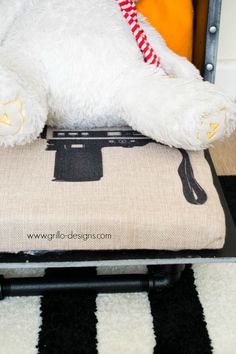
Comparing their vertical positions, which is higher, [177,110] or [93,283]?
[177,110]

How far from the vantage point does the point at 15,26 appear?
3.06 ft

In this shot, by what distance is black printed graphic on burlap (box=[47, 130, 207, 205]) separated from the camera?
2.55ft

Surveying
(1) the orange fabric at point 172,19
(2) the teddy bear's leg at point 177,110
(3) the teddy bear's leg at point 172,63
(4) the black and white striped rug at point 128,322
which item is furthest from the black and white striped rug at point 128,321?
(1) the orange fabric at point 172,19

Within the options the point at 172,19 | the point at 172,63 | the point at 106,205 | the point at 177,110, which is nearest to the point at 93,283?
the point at 106,205

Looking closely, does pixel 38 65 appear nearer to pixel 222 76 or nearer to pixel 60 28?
pixel 60 28

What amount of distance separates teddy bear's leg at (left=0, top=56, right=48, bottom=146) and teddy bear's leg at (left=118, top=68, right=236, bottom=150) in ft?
0.51

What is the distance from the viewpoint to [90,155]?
831 millimetres

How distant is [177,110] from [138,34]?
Answer: 0.79 ft

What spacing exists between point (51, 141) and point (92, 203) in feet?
0.59

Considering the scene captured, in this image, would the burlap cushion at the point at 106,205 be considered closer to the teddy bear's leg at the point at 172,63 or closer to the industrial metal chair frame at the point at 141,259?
the industrial metal chair frame at the point at 141,259

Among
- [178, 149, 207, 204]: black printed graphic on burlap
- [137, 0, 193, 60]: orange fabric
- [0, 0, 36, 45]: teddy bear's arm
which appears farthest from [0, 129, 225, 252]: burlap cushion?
[137, 0, 193, 60]: orange fabric

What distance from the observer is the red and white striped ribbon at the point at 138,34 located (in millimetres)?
934

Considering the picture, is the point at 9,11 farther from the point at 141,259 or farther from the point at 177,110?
the point at 141,259

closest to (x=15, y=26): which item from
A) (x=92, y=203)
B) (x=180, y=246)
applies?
(x=92, y=203)
